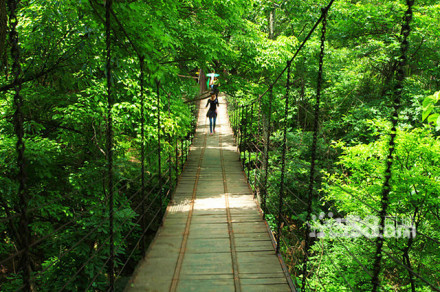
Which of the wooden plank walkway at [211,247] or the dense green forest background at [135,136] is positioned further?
the dense green forest background at [135,136]

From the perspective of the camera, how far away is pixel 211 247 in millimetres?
3203

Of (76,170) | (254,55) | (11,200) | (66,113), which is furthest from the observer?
(254,55)

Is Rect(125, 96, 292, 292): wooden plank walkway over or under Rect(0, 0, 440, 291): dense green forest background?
under

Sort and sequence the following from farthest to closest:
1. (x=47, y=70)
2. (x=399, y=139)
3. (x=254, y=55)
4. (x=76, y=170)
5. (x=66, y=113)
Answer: (x=254, y=55) → (x=399, y=139) → (x=76, y=170) → (x=66, y=113) → (x=47, y=70)

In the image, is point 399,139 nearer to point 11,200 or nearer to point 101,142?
point 101,142

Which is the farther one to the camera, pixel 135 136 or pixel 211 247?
pixel 135 136

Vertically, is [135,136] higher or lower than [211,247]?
higher

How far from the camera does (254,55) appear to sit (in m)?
7.05

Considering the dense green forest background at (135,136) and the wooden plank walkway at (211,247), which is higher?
the dense green forest background at (135,136)

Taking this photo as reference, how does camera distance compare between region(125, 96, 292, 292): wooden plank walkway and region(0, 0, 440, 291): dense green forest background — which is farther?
region(0, 0, 440, 291): dense green forest background

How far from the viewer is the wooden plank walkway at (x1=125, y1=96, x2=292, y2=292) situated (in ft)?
8.28

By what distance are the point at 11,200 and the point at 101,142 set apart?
1.18 meters

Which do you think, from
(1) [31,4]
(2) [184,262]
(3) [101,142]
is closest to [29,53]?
(1) [31,4]

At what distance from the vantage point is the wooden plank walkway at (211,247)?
2523 millimetres
